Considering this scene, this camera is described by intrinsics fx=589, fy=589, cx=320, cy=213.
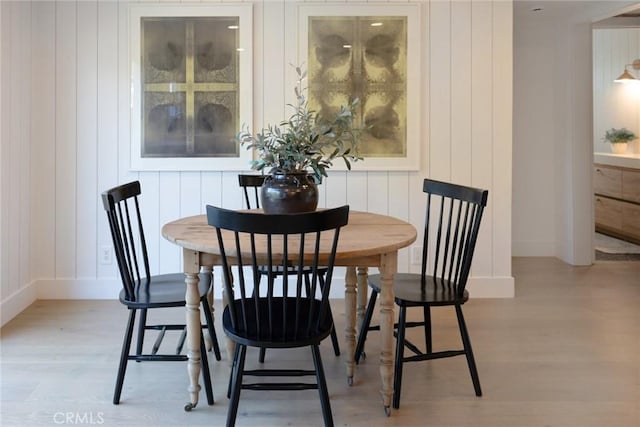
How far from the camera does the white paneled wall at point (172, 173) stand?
3.92m

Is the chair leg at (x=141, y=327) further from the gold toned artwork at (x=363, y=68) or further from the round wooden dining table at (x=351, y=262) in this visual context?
the gold toned artwork at (x=363, y=68)

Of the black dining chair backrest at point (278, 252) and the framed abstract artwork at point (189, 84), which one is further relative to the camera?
the framed abstract artwork at point (189, 84)

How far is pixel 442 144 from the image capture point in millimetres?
4059

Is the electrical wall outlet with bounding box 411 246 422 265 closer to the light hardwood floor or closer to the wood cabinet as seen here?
the light hardwood floor

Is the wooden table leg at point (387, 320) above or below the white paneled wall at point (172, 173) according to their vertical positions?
below

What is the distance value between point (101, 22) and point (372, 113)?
1.90 metres

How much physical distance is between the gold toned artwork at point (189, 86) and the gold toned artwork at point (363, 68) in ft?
1.83

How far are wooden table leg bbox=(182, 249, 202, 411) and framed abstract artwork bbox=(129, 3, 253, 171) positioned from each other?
1.79 m

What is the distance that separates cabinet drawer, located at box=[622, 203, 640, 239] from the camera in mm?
5859

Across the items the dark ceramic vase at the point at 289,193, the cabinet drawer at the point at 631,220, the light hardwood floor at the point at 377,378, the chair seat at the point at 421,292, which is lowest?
the light hardwood floor at the point at 377,378

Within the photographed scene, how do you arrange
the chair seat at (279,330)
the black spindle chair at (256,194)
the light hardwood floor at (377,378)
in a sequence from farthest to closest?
the black spindle chair at (256,194), the light hardwood floor at (377,378), the chair seat at (279,330)

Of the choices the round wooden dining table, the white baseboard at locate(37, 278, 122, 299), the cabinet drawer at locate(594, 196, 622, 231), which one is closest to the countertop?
the cabinet drawer at locate(594, 196, 622, 231)

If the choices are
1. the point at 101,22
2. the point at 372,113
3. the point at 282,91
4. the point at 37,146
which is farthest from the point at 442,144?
the point at 37,146

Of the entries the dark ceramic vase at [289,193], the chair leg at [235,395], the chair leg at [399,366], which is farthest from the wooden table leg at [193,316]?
the chair leg at [399,366]
